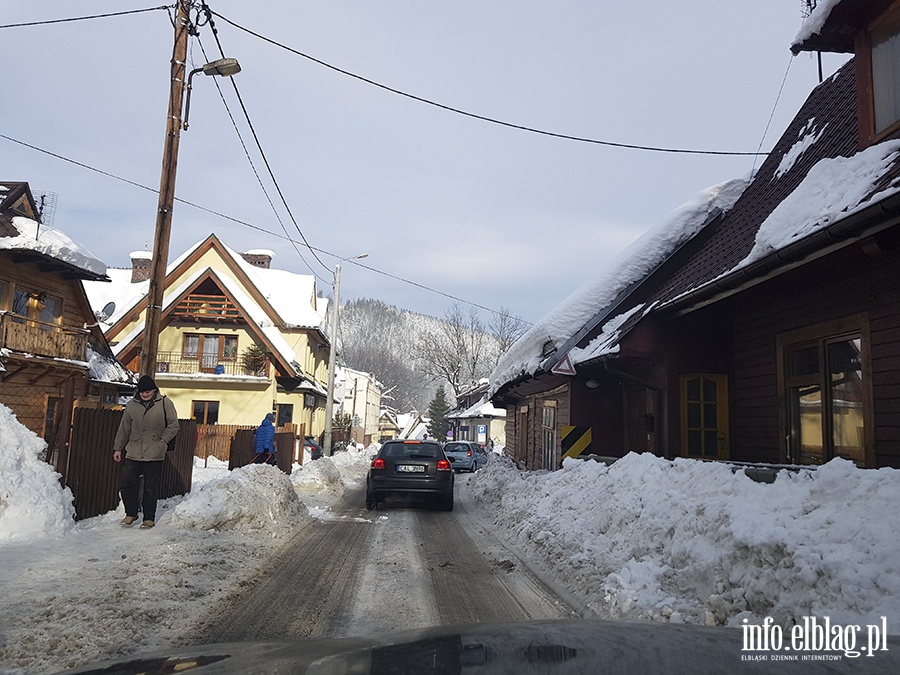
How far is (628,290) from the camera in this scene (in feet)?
43.4

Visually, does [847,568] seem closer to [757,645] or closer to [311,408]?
[757,645]

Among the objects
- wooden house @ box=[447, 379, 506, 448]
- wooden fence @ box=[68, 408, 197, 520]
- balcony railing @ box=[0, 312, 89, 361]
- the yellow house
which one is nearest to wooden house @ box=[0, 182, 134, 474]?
balcony railing @ box=[0, 312, 89, 361]

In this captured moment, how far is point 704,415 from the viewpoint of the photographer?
9.97 metres

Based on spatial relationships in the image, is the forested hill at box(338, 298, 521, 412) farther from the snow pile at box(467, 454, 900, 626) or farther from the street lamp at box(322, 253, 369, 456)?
the snow pile at box(467, 454, 900, 626)

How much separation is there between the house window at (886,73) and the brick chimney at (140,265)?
38231mm

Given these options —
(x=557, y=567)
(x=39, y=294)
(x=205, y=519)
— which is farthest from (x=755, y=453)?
(x=39, y=294)

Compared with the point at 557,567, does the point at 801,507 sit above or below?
above

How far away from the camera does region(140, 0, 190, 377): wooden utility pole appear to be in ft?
31.4

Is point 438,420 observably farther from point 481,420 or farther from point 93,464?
point 93,464

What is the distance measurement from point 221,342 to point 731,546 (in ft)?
103

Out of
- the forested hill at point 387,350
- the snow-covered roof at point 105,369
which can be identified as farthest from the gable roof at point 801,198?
the forested hill at point 387,350

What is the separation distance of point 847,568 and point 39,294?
24.3 m

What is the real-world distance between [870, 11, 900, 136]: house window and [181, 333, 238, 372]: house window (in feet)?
98.4

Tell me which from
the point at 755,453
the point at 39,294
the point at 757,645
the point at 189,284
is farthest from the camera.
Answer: the point at 189,284
